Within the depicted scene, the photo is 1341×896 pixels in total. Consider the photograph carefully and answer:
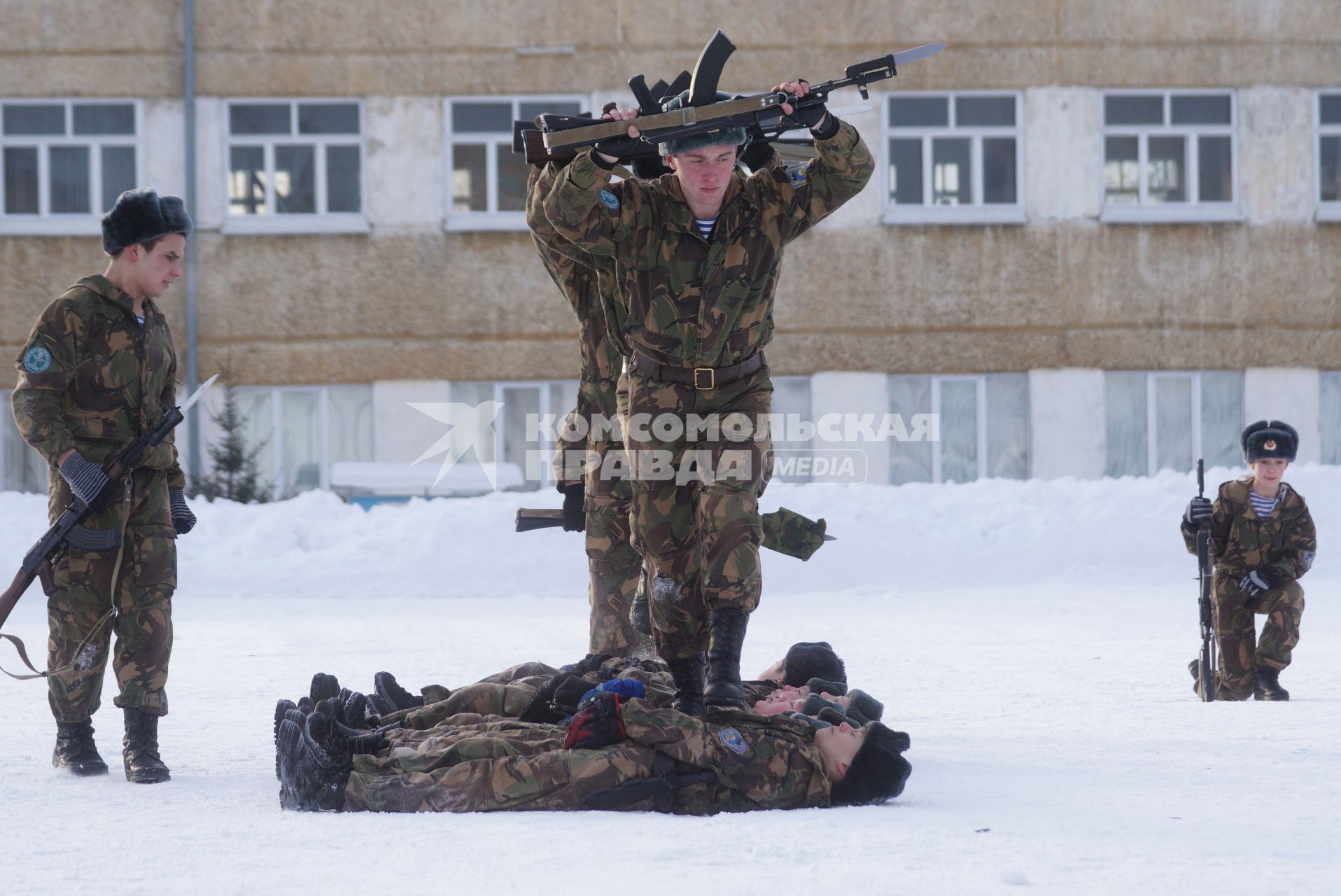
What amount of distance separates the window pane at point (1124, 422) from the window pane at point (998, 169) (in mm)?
2537

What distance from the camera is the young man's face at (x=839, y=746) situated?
4773 mm

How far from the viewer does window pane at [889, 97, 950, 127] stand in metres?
19.8

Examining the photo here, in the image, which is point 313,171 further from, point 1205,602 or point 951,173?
point 1205,602

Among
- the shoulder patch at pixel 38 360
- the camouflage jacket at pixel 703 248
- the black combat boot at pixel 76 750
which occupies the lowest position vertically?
the black combat boot at pixel 76 750

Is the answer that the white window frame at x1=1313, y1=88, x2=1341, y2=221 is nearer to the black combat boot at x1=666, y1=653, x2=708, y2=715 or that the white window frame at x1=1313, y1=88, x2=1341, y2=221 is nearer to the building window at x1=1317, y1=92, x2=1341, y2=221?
the building window at x1=1317, y1=92, x2=1341, y2=221

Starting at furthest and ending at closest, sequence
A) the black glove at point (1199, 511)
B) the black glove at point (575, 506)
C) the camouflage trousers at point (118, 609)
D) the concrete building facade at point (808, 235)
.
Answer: the concrete building facade at point (808, 235) < the black glove at point (1199, 511) < the black glove at point (575, 506) < the camouflage trousers at point (118, 609)

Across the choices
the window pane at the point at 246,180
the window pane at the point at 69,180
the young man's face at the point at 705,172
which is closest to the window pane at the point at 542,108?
the window pane at the point at 246,180

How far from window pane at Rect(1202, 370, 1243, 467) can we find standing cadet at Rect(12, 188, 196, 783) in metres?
16.5

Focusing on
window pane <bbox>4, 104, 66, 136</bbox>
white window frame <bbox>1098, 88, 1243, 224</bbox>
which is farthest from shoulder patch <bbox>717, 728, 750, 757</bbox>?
window pane <bbox>4, 104, 66, 136</bbox>

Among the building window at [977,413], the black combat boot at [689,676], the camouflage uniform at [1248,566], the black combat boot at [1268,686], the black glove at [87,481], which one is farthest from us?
the building window at [977,413]

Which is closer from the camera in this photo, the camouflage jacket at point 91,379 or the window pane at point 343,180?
the camouflage jacket at point 91,379

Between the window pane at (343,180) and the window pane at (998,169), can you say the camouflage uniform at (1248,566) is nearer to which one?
the window pane at (998,169)

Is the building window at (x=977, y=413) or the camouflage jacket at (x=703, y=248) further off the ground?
the camouflage jacket at (x=703, y=248)

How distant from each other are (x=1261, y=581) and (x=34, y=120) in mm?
16257
